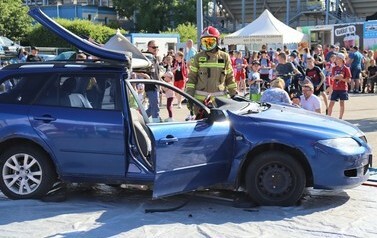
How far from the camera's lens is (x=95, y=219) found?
214 inches

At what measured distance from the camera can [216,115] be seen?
5.80 metres

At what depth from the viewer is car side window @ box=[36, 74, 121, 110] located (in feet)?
19.2

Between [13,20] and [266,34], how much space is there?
33267mm

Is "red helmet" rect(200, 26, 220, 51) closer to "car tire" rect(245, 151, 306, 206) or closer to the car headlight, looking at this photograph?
"car tire" rect(245, 151, 306, 206)

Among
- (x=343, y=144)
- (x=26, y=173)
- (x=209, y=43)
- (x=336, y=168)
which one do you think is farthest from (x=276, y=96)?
(x=26, y=173)

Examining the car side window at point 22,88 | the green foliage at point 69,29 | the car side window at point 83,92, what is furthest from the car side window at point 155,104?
the green foliage at point 69,29

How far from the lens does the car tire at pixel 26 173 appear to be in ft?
19.4

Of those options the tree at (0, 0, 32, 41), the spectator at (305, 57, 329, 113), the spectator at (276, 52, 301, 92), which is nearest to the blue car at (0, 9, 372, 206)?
the spectator at (305, 57, 329, 113)

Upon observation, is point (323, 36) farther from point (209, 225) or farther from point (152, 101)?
point (209, 225)

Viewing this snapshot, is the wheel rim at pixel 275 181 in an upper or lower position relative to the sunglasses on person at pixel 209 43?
lower

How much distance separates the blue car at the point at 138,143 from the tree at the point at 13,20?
46.5 m

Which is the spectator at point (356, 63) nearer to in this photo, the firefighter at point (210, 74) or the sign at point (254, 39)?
the sign at point (254, 39)

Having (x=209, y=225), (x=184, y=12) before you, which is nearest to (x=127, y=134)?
(x=209, y=225)

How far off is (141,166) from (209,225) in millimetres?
979
